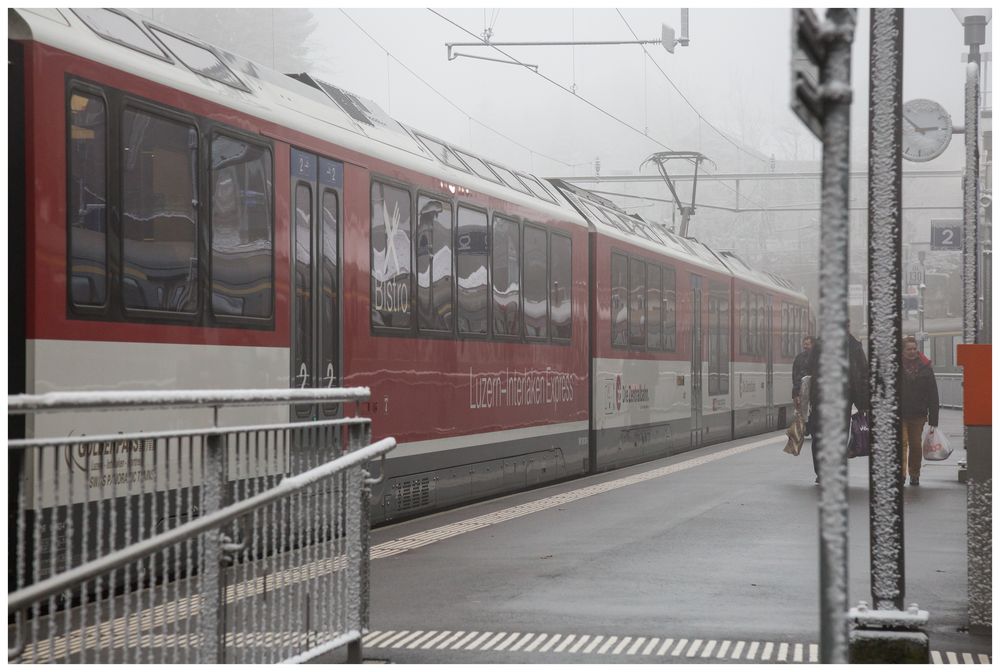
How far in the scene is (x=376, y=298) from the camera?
11398 millimetres

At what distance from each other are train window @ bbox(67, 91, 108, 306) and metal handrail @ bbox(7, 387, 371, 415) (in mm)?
2451

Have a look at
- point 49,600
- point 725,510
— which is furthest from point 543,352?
point 49,600

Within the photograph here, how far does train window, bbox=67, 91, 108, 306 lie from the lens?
7.77 m

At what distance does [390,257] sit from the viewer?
38.2 feet

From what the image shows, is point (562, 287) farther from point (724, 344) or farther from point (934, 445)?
point (724, 344)

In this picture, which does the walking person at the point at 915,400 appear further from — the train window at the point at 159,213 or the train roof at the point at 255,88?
the train window at the point at 159,213

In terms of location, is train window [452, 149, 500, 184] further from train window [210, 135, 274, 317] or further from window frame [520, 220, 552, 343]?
train window [210, 135, 274, 317]

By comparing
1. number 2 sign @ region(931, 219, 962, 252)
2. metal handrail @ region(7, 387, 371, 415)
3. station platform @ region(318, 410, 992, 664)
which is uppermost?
number 2 sign @ region(931, 219, 962, 252)

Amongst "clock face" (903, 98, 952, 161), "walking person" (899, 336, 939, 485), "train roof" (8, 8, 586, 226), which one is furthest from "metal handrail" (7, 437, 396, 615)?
"clock face" (903, 98, 952, 161)

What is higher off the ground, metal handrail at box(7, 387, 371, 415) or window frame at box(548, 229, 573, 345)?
window frame at box(548, 229, 573, 345)

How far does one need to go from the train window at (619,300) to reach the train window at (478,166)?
11.6 ft

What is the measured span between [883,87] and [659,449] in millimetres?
14371

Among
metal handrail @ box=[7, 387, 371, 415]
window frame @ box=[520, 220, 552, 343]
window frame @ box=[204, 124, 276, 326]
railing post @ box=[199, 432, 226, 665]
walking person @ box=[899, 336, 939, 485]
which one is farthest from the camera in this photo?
walking person @ box=[899, 336, 939, 485]

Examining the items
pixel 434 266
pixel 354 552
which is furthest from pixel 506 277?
pixel 354 552
